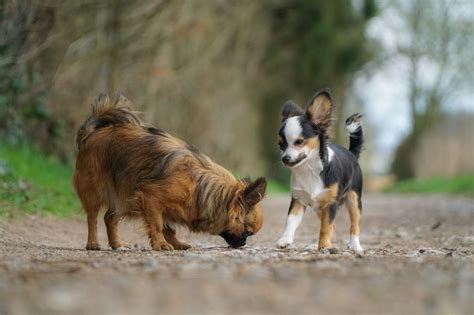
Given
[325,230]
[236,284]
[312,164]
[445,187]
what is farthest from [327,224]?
[445,187]

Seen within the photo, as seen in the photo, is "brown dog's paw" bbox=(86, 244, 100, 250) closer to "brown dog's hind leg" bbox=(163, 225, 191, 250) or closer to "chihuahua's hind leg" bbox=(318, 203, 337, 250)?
"brown dog's hind leg" bbox=(163, 225, 191, 250)

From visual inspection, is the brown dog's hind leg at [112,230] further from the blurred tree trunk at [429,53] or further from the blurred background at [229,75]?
the blurred tree trunk at [429,53]

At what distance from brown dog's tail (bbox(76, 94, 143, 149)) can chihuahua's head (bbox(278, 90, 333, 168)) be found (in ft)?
5.49

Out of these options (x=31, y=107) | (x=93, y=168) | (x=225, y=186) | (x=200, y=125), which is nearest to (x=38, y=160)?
(x=31, y=107)

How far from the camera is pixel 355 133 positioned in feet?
26.1

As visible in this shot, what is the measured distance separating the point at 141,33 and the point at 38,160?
331 cm

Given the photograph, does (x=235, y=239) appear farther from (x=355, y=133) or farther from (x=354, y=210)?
(x=355, y=133)

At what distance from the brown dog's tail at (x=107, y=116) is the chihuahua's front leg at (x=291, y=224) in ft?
6.04

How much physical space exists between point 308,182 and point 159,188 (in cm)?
131

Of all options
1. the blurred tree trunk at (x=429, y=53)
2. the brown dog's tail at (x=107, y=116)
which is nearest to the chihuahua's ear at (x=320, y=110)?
the brown dog's tail at (x=107, y=116)

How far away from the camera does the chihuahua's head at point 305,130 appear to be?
679 centimetres

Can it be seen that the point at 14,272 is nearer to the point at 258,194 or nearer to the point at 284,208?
the point at 258,194

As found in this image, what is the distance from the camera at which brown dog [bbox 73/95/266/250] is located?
7.07m

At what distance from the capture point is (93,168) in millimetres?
7613
